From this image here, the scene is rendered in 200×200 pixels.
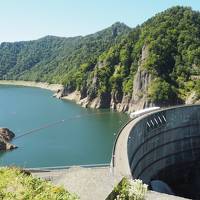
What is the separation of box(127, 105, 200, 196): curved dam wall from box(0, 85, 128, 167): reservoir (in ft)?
31.7

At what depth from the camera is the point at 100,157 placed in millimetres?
53625

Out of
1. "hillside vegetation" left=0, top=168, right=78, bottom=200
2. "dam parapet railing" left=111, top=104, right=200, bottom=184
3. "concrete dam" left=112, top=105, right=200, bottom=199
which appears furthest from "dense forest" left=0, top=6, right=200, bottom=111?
"hillside vegetation" left=0, top=168, right=78, bottom=200

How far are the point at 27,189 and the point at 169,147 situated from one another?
34.3 metres

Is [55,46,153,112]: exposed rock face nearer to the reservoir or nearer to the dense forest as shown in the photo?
the dense forest

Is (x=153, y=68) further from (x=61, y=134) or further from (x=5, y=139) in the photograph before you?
(x=5, y=139)

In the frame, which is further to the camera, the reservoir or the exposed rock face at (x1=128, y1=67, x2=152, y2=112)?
the exposed rock face at (x1=128, y1=67, x2=152, y2=112)

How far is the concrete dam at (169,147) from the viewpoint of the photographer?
38.6 metres

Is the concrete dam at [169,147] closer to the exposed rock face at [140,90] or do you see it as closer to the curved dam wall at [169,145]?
the curved dam wall at [169,145]

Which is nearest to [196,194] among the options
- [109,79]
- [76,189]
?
[76,189]

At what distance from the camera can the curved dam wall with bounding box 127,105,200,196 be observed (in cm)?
3981

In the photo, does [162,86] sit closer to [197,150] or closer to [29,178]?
[197,150]

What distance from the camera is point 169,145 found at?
147 feet

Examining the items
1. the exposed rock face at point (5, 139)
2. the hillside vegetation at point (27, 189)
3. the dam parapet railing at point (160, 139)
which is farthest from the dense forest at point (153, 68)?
the hillside vegetation at point (27, 189)

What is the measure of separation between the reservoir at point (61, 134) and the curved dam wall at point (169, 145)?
31.7 feet
